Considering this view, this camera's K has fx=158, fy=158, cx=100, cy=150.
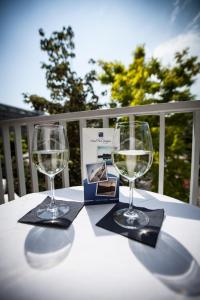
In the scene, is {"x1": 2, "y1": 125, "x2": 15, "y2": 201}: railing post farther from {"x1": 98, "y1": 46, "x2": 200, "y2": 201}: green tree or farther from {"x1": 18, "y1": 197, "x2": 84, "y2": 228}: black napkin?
{"x1": 98, "y1": 46, "x2": 200, "y2": 201}: green tree

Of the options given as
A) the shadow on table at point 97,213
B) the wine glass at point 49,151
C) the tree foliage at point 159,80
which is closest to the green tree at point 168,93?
the tree foliage at point 159,80

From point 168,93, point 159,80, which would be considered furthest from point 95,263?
point 159,80

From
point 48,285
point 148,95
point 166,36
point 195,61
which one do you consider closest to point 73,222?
point 48,285

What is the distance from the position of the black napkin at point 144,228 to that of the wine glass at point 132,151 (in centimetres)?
2

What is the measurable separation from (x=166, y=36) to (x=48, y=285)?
6.68 meters

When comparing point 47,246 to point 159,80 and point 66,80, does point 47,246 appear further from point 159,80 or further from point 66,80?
point 159,80

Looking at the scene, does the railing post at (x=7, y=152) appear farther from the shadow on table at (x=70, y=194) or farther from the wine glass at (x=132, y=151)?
the wine glass at (x=132, y=151)

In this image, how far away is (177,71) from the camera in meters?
4.68

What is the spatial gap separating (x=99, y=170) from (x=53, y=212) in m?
0.23

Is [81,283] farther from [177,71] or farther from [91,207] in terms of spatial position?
[177,71]

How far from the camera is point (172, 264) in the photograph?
32 cm

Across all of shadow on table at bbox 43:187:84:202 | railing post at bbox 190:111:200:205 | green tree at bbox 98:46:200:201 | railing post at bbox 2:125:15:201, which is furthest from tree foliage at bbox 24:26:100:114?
shadow on table at bbox 43:187:84:202

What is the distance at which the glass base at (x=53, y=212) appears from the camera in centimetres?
53

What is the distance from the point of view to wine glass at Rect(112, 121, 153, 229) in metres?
0.51
